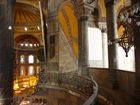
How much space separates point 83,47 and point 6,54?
4263 millimetres

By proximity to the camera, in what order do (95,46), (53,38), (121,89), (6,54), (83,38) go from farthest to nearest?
(95,46), (53,38), (83,38), (121,89), (6,54)

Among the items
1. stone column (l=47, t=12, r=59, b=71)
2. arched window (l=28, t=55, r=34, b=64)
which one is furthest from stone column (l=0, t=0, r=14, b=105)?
arched window (l=28, t=55, r=34, b=64)

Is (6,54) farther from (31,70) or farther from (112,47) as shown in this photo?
(31,70)

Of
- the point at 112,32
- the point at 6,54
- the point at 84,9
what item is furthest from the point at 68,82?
the point at 84,9

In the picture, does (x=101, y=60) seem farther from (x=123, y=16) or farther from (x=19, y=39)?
(x=19, y=39)

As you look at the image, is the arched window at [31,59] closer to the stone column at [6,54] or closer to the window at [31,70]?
the window at [31,70]

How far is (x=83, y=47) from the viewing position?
8.00 metres

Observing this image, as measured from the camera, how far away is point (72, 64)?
10.1 metres

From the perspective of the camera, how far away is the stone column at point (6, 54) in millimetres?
5578

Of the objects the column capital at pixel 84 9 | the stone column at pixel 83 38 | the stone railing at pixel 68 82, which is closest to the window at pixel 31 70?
the stone railing at pixel 68 82

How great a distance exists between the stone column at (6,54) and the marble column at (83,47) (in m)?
3.89

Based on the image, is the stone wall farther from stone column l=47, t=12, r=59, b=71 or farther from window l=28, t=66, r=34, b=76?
window l=28, t=66, r=34, b=76

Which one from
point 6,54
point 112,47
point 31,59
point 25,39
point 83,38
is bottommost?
point 31,59

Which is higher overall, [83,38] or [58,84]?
[83,38]
